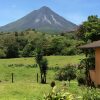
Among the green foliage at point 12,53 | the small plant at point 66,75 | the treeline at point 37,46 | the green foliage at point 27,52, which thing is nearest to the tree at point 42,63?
the small plant at point 66,75

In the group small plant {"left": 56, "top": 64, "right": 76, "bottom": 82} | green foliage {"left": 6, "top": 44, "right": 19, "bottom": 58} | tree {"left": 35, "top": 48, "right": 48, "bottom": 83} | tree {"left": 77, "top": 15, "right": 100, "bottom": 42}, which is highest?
tree {"left": 77, "top": 15, "right": 100, "bottom": 42}

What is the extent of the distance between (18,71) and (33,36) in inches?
2069

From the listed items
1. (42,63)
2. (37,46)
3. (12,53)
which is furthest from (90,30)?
(37,46)

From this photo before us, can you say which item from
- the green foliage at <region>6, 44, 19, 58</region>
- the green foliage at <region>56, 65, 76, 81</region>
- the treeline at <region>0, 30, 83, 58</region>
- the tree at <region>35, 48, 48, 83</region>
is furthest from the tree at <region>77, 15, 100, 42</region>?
the green foliage at <region>6, 44, 19, 58</region>

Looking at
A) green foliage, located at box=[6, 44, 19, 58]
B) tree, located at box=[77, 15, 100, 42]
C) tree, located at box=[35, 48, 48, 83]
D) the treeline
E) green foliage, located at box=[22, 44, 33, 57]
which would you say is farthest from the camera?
green foliage, located at box=[22, 44, 33, 57]

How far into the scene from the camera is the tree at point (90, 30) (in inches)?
1233

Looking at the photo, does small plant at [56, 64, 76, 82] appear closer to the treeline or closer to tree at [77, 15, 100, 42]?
tree at [77, 15, 100, 42]

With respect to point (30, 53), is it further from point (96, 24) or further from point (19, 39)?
point (96, 24)

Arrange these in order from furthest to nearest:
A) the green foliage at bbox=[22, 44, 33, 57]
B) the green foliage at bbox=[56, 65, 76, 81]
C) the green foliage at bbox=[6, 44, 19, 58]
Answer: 1. the green foliage at bbox=[22, 44, 33, 57]
2. the green foliage at bbox=[6, 44, 19, 58]
3. the green foliage at bbox=[56, 65, 76, 81]

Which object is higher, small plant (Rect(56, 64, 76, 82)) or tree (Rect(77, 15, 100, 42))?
tree (Rect(77, 15, 100, 42))

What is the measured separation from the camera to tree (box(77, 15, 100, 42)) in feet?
103

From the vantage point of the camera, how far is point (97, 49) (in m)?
23.4

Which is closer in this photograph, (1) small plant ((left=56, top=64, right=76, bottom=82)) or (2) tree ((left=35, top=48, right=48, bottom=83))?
(2) tree ((left=35, top=48, right=48, bottom=83))

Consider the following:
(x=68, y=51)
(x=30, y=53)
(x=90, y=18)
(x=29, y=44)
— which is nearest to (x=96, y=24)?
(x=90, y=18)
